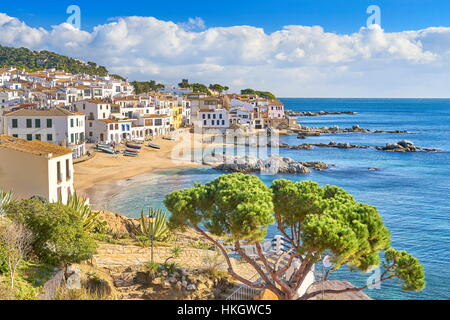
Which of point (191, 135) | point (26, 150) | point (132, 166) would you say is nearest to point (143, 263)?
point (26, 150)

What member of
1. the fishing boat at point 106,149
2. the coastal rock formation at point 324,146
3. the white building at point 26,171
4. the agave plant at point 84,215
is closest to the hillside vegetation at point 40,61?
the coastal rock formation at point 324,146

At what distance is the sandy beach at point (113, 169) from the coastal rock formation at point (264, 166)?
11.7 ft

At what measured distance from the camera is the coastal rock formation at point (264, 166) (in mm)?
50844

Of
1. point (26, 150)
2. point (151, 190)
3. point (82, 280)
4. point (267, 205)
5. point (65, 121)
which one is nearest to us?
point (267, 205)

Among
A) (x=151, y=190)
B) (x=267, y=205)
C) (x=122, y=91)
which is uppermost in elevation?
(x=122, y=91)

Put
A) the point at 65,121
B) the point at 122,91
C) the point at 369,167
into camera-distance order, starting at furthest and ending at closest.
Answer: the point at 122,91, the point at 369,167, the point at 65,121

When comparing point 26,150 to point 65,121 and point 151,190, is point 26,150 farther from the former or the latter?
point 65,121

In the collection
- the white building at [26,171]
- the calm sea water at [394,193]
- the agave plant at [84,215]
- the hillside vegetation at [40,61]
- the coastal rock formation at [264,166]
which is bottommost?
the calm sea water at [394,193]

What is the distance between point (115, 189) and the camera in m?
38.4

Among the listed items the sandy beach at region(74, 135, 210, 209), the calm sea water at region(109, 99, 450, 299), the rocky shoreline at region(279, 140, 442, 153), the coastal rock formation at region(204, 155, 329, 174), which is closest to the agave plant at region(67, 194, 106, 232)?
the calm sea water at region(109, 99, 450, 299)

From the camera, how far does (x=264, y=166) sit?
52.0m

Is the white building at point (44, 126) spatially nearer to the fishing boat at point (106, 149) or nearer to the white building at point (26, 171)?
the fishing boat at point (106, 149)

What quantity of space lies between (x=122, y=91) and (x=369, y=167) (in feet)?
209

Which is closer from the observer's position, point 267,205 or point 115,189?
point 267,205
